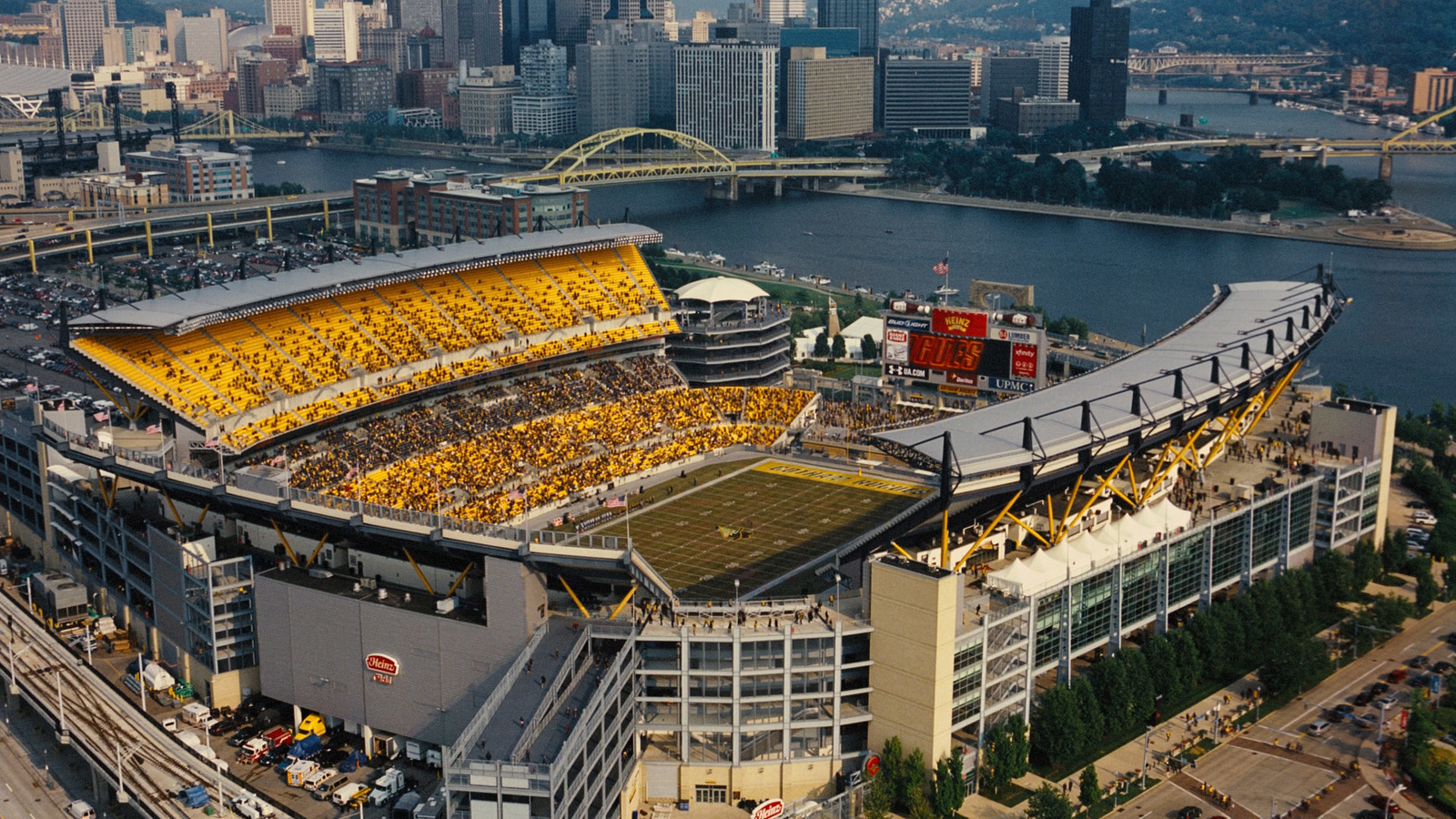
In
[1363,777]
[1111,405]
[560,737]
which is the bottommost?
[1363,777]

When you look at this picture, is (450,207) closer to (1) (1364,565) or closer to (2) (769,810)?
(1) (1364,565)

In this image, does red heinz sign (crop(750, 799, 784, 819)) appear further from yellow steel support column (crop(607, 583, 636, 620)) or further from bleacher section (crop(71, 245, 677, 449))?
bleacher section (crop(71, 245, 677, 449))

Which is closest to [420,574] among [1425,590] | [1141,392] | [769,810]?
[769,810]

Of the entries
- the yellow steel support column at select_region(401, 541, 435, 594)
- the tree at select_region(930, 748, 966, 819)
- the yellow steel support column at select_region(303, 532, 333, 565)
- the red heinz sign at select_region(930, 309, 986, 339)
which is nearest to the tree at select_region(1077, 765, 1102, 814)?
the tree at select_region(930, 748, 966, 819)

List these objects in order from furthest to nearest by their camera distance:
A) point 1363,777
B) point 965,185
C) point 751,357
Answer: point 965,185, point 751,357, point 1363,777

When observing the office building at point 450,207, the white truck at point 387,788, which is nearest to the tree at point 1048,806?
the white truck at point 387,788

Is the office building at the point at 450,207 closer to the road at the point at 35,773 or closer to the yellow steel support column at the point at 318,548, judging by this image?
the yellow steel support column at the point at 318,548

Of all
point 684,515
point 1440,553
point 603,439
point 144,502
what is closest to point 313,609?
point 144,502

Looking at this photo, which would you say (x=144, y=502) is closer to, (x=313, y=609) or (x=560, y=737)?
(x=313, y=609)
